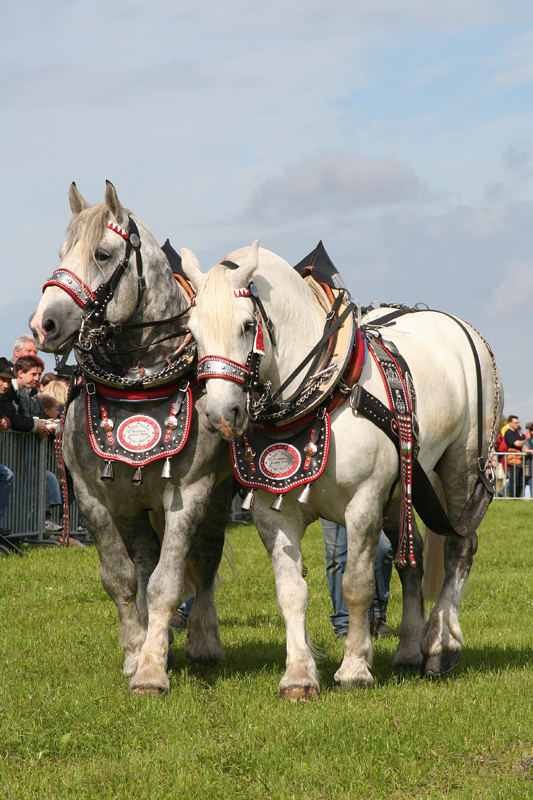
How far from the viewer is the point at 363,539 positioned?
5613 millimetres

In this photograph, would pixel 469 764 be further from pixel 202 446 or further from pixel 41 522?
pixel 41 522

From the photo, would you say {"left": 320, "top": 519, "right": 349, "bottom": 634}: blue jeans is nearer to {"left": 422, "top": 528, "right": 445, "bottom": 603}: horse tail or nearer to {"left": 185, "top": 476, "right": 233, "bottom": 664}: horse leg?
{"left": 422, "top": 528, "right": 445, "bottom": 603}: horse tail

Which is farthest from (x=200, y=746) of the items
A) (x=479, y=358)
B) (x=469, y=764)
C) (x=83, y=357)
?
(x=479, y=358)

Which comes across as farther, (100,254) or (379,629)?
(379,629)

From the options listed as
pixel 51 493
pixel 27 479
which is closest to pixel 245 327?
pixel 27 479

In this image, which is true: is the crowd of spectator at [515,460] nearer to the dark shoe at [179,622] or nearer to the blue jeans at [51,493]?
the blue jeans at [51,493]

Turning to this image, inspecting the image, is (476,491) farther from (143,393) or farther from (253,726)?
(253,726)

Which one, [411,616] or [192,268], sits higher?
[192,268]

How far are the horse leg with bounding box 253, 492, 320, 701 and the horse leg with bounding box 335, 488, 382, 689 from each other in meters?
0.22

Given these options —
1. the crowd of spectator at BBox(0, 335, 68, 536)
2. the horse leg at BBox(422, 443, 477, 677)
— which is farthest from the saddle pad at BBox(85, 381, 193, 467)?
the crowd of spectator at BBox(0, 335, 68, 536)

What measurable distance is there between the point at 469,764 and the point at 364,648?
1.31m

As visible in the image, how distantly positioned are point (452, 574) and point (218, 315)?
2.66 m

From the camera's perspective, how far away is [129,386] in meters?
5.73

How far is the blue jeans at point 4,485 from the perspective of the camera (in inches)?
476
